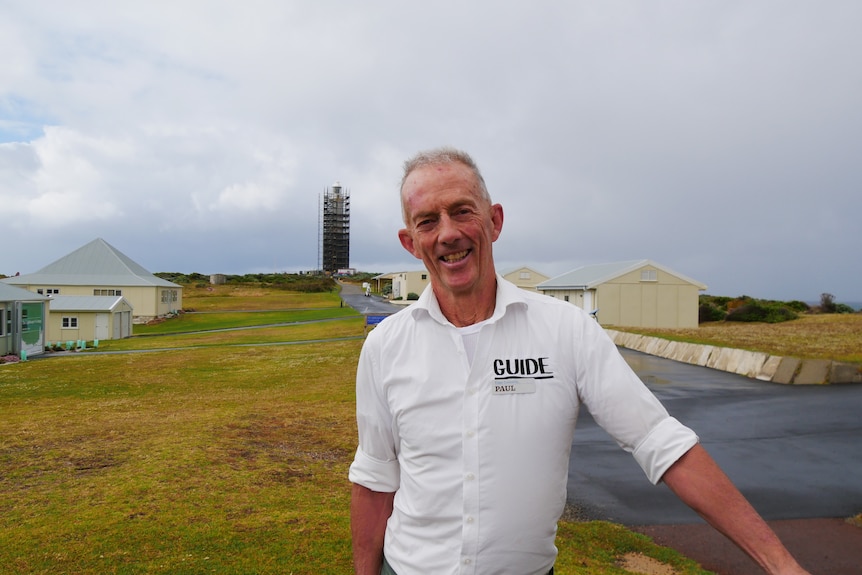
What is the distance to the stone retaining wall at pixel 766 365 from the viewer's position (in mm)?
14781

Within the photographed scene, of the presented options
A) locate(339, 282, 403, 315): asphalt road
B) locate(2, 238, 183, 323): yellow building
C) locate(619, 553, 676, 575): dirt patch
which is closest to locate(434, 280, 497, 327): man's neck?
locate(619, 553, 676, 575): dirt patch

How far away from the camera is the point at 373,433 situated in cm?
219

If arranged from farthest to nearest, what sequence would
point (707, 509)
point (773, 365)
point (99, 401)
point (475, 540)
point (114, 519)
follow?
point (773, 365), point (99, 401), point (114, 519), point (475, 540), point (707, 509)

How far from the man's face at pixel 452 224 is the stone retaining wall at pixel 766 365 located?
1576cm

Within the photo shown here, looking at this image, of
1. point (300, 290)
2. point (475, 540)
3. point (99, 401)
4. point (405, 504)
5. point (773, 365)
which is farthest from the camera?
point (300, 290)

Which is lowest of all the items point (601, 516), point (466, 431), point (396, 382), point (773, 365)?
point (601, 516)

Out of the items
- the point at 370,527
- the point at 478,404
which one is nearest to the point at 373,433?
the point at 370,527

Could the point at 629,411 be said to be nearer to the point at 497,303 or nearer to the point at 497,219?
the point at 497,303

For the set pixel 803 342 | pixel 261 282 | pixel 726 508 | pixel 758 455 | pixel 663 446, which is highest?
pixel 261 282

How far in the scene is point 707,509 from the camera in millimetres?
1594

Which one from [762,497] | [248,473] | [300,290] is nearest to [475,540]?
[248,473]

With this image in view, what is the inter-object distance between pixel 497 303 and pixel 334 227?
163 meters

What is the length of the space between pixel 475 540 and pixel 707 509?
27.8 inches

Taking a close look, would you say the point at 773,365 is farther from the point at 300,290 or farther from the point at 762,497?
the point at 300,290
